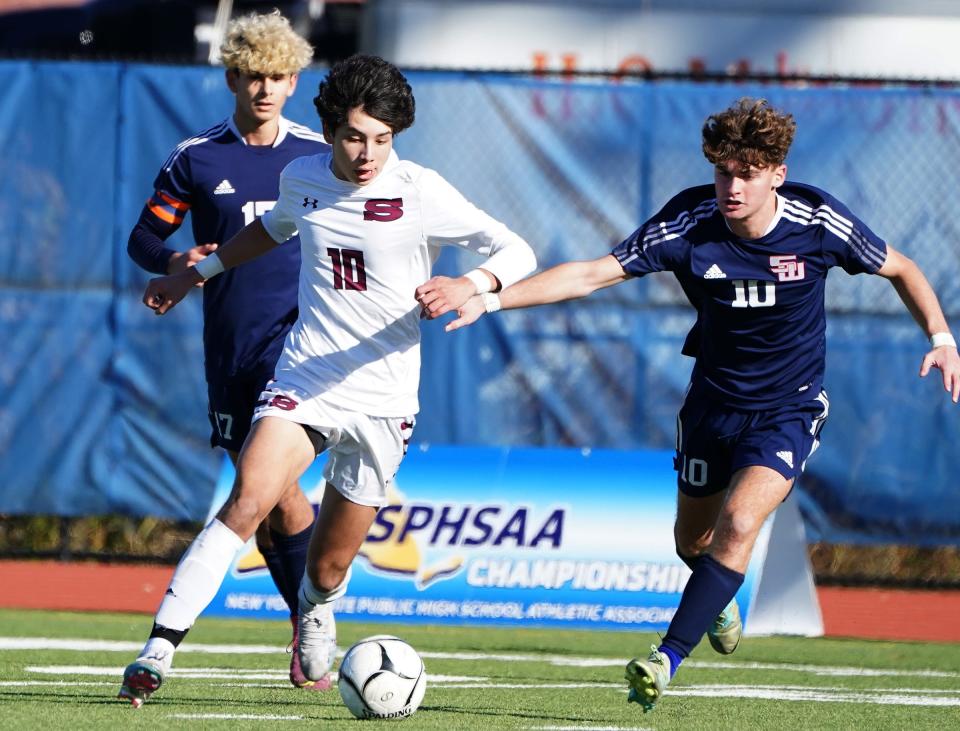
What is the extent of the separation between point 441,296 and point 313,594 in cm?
155

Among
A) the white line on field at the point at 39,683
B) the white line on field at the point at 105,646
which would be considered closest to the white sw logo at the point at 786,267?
→ the white line on field at the point at 39,683

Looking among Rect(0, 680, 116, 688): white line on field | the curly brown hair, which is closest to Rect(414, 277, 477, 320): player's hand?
the curly brown hair

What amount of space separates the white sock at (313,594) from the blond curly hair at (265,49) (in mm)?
2154

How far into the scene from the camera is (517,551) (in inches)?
383

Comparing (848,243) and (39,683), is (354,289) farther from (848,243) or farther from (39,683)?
(39,683)

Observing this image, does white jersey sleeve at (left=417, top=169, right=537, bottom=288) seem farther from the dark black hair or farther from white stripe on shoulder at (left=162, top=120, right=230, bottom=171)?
white stripe on shoulder at (left=162, top=120, right=230, bottom=171)

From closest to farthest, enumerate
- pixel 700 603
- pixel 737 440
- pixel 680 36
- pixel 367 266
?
pixel 700 603 < pixel 367 266 < pixel 737 440 < pixel 680 36

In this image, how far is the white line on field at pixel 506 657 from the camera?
321 inches

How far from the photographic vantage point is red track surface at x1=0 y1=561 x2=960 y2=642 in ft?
34.0

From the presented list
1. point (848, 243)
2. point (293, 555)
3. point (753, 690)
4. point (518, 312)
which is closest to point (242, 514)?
point (293, 555)

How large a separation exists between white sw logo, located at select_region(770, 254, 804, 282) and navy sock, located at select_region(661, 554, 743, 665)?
1.13 m

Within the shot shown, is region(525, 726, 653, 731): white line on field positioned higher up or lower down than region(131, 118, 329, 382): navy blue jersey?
lower down

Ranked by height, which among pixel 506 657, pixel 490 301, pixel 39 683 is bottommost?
pixel 506 657

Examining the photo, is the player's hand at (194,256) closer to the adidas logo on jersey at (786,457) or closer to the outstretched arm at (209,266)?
the outstretched arm at (209,266)
